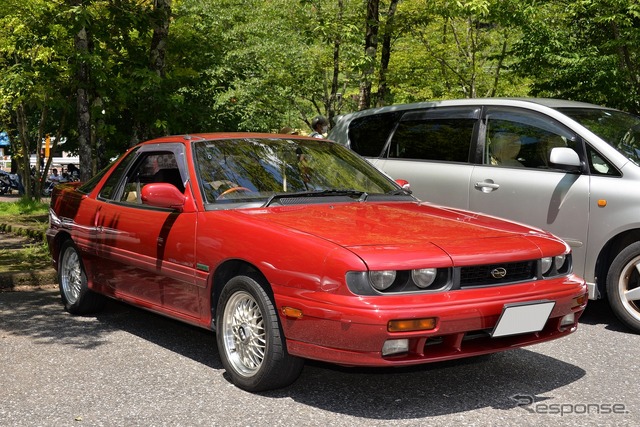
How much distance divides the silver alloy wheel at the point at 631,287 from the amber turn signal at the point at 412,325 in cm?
291

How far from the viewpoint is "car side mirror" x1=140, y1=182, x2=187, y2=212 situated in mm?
5207

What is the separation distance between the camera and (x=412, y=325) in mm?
4008

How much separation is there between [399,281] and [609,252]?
10.1 ft

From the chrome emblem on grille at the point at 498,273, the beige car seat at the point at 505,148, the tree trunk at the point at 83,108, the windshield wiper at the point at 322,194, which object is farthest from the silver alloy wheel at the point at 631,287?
the tree trunk at the point at 83,108

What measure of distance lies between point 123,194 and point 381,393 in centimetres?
271

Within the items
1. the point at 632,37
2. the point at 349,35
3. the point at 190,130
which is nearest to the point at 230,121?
the point at 190,130

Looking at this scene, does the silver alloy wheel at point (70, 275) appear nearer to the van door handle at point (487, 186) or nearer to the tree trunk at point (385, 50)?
the van door handle at point (487, 186)

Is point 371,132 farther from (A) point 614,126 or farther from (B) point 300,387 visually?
(B) point 300,387

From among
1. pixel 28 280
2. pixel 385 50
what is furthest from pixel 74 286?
pixel 385 50

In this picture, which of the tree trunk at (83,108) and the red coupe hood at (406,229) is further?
the tree trunk at (83,108)

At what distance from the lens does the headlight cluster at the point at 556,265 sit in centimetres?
468

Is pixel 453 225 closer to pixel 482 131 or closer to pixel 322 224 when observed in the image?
pixel 322 224

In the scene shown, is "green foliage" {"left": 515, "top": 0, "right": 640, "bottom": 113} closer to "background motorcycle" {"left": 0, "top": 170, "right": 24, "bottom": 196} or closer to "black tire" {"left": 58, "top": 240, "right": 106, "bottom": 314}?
"black tire" {"left": 58, "top": 240, "right": 106, "bottom": 314}

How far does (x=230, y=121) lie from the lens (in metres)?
15.9
